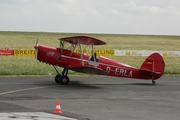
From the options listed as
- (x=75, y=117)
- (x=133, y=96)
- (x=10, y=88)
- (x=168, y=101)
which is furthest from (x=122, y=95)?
(x=75, y=117)

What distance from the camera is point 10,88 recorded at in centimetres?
1995

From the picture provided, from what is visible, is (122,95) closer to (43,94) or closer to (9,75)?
(43,94)

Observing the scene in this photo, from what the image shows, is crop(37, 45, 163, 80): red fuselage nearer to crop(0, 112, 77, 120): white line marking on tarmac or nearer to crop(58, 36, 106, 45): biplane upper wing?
crop(58, 36, 106, 45): biplane upper wing

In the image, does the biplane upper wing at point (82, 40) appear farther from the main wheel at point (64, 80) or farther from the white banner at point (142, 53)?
the white banner at point (142, 53)

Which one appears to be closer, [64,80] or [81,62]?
[64,80]

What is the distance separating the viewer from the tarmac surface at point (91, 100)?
13086mm

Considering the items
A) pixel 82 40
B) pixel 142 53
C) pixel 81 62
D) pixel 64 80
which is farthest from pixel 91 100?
pixel 142 53

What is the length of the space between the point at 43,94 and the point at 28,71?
10529 mm

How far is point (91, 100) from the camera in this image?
16688 mm

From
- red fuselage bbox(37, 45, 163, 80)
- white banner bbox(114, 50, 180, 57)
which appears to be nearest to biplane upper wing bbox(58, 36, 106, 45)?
red fuselage bbox(37, 45, 163, 80)

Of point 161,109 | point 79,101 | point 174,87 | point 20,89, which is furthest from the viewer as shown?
point 174,87

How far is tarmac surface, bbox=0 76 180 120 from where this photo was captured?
13.1 metres

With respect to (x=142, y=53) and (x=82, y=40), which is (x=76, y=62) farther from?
(x=142, y=53)

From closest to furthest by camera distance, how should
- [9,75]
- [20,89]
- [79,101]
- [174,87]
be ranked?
Result: [79,101], [20,89], [174,87], [9,75]
